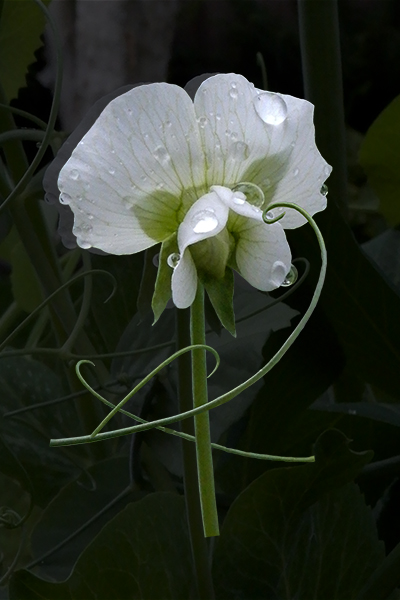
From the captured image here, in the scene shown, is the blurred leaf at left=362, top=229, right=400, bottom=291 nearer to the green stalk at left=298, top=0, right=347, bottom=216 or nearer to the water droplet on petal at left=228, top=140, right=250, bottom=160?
the green stalk at left=298, top=0, right=347, bottom=216

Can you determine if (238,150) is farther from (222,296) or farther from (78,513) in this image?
(78,513)

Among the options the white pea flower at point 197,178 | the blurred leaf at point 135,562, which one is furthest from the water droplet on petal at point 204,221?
the blurred leaf at point 135,562

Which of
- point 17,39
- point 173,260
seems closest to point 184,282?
point 173,260

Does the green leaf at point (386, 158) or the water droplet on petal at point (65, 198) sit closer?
the water droplet on petal at point (65, 198)

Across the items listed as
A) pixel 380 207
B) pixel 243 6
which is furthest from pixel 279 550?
pixel 243 6

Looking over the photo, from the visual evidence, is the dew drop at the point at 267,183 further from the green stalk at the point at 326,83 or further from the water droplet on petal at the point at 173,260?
the green stalk at the point at 326,83

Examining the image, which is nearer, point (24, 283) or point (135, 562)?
point (135, 562)

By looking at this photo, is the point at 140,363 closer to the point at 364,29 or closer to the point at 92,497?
the point at 92,497
